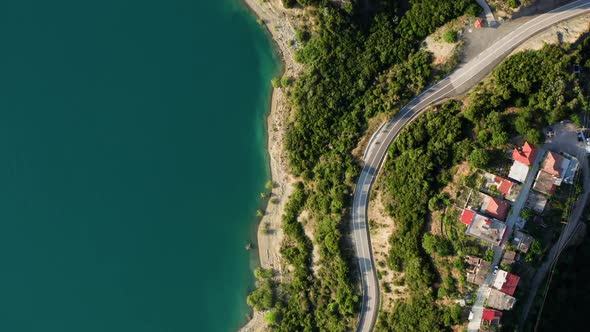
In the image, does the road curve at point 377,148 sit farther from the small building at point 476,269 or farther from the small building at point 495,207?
the small building at point 495,207

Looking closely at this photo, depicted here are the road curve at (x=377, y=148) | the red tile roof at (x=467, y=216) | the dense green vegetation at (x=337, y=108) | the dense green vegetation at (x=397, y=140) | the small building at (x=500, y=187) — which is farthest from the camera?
the dense green vegetation at (x=337, y=108)

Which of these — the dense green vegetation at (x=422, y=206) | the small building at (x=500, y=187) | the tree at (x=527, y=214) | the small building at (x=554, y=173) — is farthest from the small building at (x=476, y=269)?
the small building at (x=554, y=173)

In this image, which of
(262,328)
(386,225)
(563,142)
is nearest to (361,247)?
(386,225)

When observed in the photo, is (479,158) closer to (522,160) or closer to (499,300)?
(522,160)

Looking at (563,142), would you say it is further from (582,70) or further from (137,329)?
(137,329)

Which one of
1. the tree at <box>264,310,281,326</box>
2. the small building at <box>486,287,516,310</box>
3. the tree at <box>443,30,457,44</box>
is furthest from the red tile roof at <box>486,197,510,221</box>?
the tree at <box>264,310,281,326</box>
